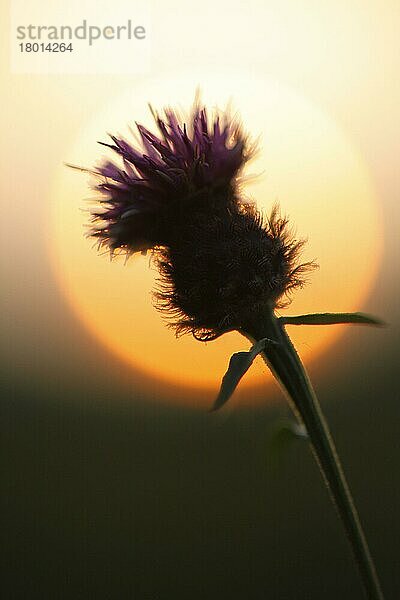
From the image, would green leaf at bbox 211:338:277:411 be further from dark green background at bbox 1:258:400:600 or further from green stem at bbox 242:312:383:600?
dark green background at bbox 1:258:400:600

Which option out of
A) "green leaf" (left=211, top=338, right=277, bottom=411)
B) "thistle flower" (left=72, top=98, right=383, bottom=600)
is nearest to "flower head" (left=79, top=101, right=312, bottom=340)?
"thistle flower" (left=72, top=98, right=383, bottom=600)

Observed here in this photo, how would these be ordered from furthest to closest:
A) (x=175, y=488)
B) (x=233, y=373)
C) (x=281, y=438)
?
(x=175, y=488)
(x=281, y=438)
(x=233, y=373)

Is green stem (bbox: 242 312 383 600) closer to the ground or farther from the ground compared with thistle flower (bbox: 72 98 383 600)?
closer to the ground

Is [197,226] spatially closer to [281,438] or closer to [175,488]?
[281,438]

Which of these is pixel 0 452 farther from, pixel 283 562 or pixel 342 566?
pixel 342 566

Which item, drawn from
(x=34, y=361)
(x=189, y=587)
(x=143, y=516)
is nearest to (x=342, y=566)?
(x=189, y=587)

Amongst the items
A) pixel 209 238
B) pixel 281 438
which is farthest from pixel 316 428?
pixel 209 238
